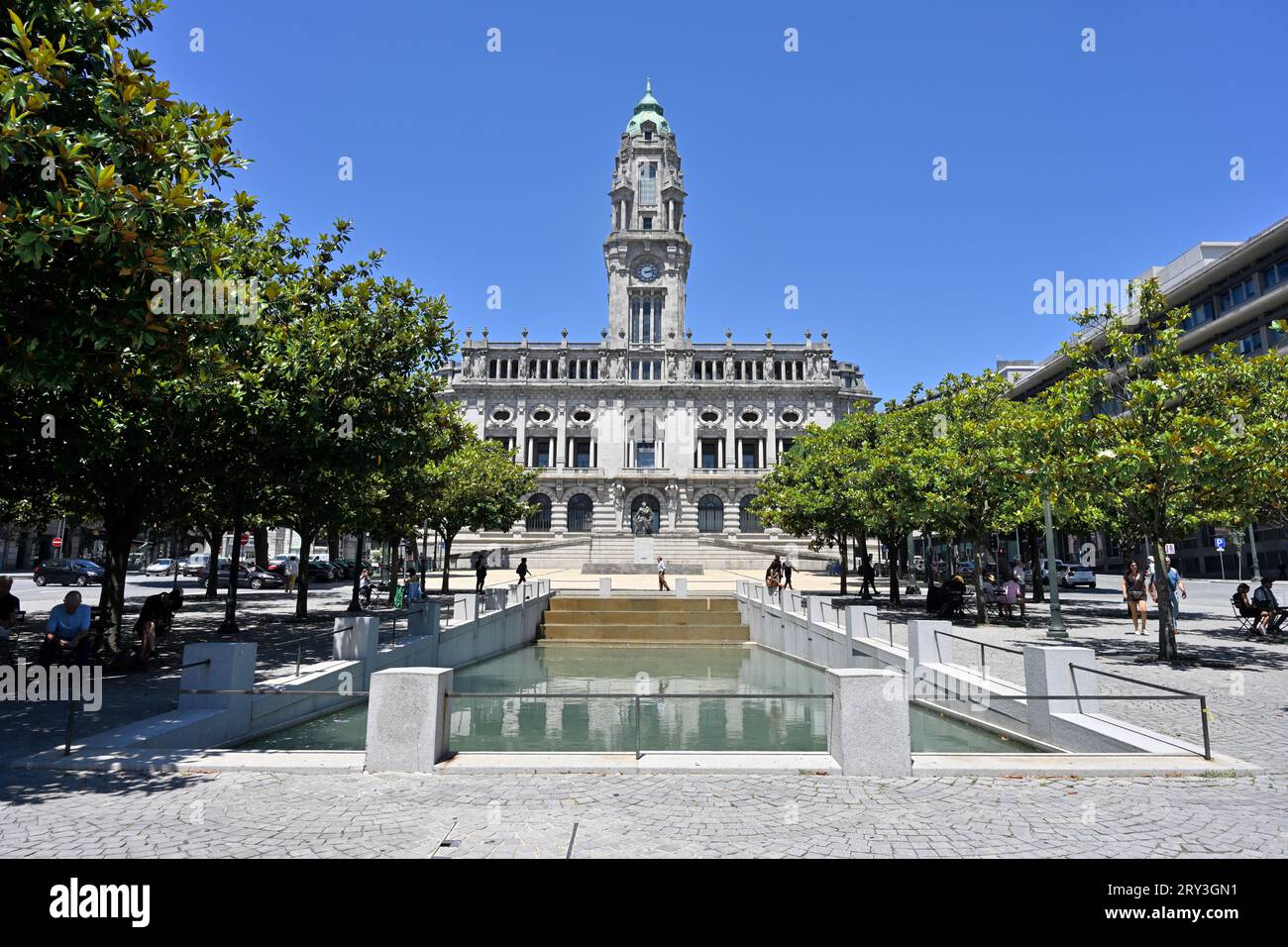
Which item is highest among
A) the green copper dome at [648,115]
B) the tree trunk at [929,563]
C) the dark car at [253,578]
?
the green copper dome at [648,115]

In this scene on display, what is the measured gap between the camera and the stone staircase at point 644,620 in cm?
2880

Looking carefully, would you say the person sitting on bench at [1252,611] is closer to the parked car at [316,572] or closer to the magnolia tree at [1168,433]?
the magnolia tree at [1168,433]

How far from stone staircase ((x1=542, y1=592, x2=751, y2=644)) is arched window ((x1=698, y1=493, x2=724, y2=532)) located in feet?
148

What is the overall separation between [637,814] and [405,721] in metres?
3.03

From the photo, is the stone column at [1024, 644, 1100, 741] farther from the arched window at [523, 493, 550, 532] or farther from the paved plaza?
the arched window at [523, 493, 550, 532]

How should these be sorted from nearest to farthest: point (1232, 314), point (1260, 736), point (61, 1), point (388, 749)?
point (388, 749), point (61, 1), point (1260, 736), point (1232, 314)

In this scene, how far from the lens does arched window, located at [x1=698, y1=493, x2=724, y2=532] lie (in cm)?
7650

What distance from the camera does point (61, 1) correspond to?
29.1 feet

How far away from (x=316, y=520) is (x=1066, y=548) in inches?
2533

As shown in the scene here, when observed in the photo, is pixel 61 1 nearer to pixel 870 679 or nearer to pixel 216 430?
pixel 216 430

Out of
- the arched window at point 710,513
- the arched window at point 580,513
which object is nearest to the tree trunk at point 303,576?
the arched window at point 580,513

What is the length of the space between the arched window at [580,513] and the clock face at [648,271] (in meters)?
26.1

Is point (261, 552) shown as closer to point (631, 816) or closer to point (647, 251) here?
point (647, 251)

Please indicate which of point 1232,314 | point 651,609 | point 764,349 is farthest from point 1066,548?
point 651,609
